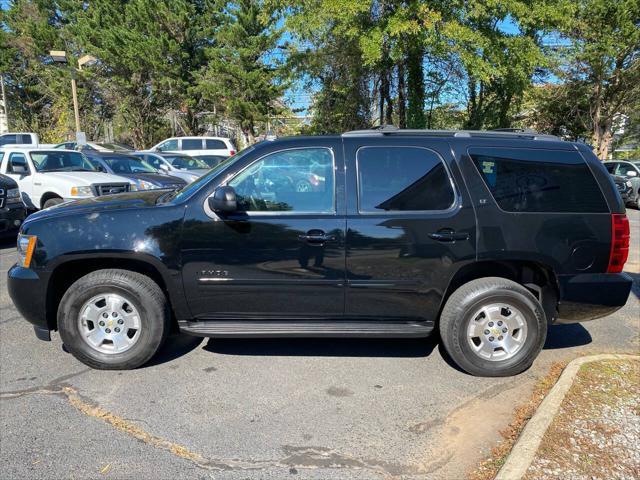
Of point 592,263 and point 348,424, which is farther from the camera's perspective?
point 592,263

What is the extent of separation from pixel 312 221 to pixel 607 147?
2590 cm

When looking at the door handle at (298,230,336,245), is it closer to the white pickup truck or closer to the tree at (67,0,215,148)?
the white pickup truck

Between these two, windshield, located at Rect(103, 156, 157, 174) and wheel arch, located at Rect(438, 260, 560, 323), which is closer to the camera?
wheel arch, located at Rect(438, 260, 560, 323)

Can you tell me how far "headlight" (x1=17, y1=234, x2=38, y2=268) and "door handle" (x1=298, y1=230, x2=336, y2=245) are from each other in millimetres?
2070

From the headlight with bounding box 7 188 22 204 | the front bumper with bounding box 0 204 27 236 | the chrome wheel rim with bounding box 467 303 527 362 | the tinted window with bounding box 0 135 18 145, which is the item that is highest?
the tinted window with bounding box 0 135 18 145

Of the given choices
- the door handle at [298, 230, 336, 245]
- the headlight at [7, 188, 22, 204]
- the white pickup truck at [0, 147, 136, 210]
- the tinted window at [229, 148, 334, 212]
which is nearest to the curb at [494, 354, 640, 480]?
the door handle at [298, 230, 336, 245]

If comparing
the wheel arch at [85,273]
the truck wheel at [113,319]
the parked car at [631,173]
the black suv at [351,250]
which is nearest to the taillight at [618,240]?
the black suv at [351,250]

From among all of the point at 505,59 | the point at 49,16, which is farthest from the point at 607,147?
the point at 49,16

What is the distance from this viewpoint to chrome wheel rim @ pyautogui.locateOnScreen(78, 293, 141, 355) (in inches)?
141

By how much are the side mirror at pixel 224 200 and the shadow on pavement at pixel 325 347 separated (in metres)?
1.42

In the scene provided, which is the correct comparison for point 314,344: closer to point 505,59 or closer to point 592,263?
point 592,263

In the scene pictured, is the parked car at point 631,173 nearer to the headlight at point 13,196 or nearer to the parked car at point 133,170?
the parked car at point 133,170

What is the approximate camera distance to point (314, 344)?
4262 millimetres

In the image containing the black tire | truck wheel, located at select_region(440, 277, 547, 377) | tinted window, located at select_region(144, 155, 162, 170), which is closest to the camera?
truck wheel, located at select_region(440, 277, 547, 377)
